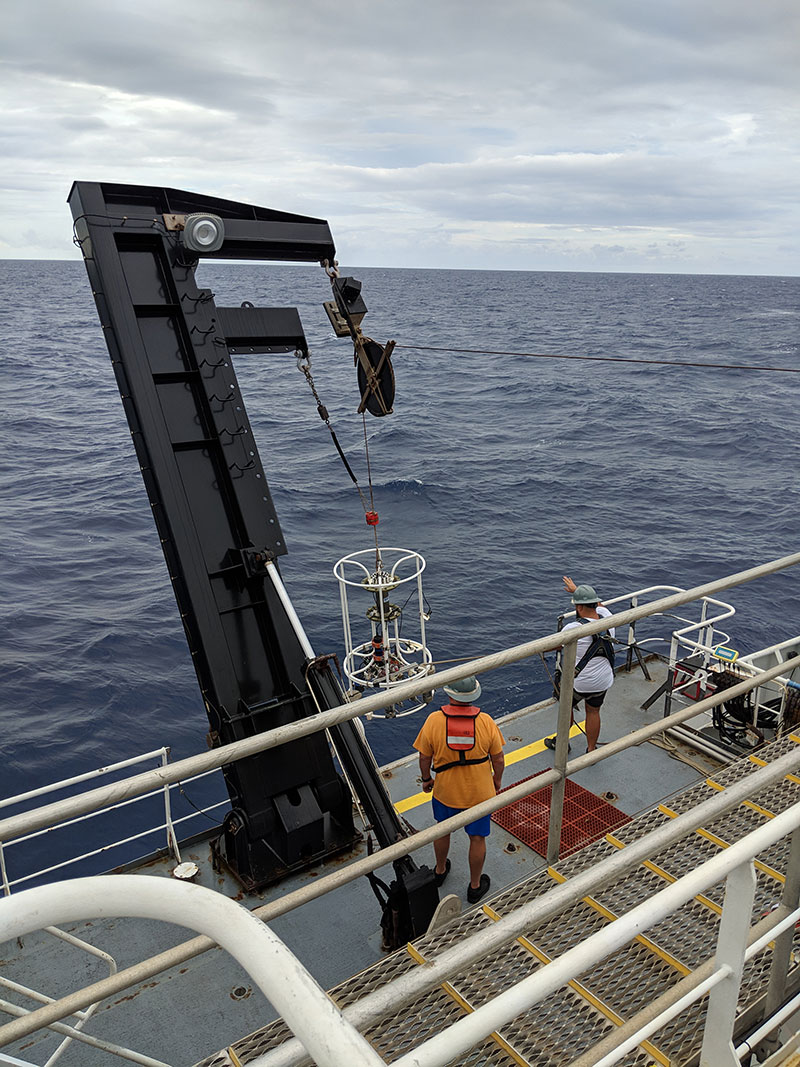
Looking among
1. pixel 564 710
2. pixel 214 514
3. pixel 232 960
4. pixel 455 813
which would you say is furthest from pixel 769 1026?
pixel 214 514

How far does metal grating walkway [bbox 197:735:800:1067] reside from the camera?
253 centimetres

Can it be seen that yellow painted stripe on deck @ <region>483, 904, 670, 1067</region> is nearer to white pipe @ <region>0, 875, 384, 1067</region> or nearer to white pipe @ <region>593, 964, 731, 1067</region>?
white pipe @ <region>593, 964, 731, 1067</region>

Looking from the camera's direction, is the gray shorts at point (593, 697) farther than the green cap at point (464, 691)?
Yes

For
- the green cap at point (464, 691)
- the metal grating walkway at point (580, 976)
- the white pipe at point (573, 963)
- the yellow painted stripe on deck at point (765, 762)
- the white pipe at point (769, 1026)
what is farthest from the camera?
the green cap at point (464, 691)

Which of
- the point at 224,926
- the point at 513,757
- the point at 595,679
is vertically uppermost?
the point at 224,926

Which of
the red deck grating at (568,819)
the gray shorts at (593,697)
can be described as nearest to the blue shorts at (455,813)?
the red deck grating at (568,819)

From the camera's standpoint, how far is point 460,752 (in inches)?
189

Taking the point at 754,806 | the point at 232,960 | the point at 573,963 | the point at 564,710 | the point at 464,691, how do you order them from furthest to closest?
the point at 232,960 < the point at 464,691 < the point at 754,806 < the point at 564,710 < the point at 573,963

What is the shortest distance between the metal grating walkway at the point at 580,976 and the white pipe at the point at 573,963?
1.66 feet

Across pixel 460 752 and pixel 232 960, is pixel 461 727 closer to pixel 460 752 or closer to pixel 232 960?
pixel 460 752

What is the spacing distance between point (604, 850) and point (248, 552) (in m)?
3.69

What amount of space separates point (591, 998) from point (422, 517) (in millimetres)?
18887

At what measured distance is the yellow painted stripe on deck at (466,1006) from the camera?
2.53 metres

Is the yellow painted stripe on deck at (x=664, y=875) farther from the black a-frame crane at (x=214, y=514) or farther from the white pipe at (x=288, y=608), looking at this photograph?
the white pipe at (x=288, y=608)
